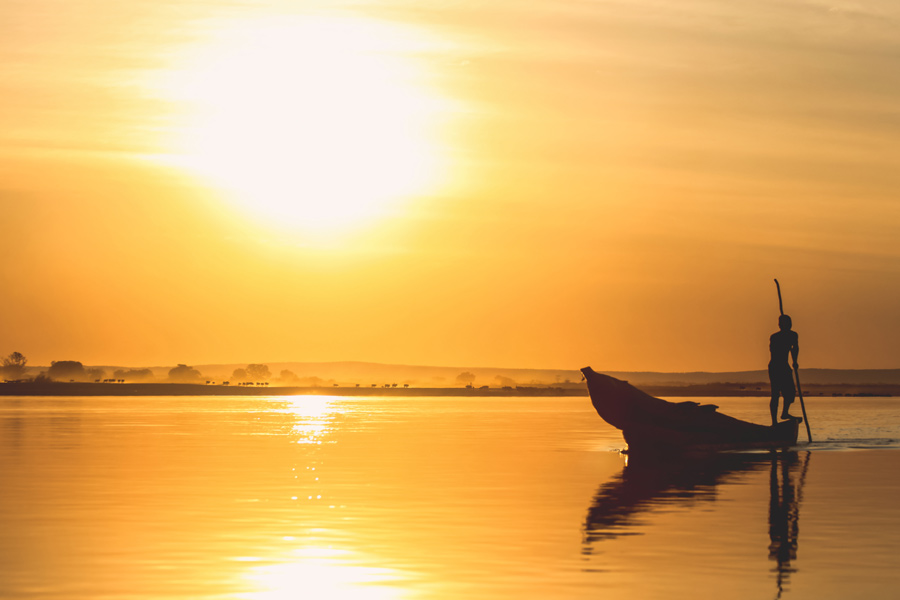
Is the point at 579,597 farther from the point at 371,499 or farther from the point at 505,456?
the point at 505,456

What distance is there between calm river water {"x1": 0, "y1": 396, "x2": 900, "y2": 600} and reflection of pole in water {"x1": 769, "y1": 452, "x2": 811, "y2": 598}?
2.6 inches

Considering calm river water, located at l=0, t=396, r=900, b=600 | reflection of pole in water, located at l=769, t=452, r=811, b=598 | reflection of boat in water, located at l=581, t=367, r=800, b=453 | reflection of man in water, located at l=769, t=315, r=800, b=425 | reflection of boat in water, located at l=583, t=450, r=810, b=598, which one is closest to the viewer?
calm river water, located at l=0, t=396, r=900, b=600

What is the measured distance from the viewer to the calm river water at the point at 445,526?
15.2 m

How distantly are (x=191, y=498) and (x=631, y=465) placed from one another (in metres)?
16.1

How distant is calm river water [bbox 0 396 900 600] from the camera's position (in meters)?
15.2

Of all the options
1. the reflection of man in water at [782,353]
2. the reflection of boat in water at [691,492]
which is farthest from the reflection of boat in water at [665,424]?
the reflection of man in water at [782,353]

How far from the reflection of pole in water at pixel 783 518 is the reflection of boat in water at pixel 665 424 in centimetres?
397

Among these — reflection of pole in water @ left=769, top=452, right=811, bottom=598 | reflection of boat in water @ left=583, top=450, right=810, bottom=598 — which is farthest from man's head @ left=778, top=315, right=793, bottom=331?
reflection of pole in water @ left=769, top=452, right=811, bottom=598

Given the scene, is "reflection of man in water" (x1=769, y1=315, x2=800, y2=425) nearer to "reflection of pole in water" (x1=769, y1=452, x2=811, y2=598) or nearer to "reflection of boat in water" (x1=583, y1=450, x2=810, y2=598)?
"reflection of boat in water" (x1=583, y1=450, x2=810, y2=598)

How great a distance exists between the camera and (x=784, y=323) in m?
43.4

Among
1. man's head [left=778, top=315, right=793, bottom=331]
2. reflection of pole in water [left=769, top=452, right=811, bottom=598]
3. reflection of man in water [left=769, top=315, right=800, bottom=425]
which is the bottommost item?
reflection of pole in water [left=769, top=452, right=811, bottom=598]

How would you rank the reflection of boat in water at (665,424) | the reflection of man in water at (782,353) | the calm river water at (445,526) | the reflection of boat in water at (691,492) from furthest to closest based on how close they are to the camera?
1. the reflection of man in water at (782,353)
2. the reflection of boat in water at (665,424)
3. the reflection of boat in water at (691,492)
4. the calm river water at (445,526)

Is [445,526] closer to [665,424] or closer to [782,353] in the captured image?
[665,424]

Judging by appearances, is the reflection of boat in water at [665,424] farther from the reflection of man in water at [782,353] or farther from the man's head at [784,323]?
the man's head at [784,323]
